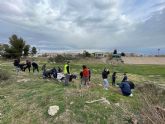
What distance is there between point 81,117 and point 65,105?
131 centimetres

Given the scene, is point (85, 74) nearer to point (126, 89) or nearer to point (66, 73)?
point (66, 73)

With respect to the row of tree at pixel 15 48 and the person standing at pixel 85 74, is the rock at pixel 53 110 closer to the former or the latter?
the person standing at pixel 85 74

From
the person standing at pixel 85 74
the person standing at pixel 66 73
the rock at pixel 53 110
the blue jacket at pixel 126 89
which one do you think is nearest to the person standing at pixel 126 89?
the blue jacket at pixel 126 89

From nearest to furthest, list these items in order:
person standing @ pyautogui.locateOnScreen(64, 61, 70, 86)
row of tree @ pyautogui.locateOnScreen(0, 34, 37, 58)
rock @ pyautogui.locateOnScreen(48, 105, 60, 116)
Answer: rock @ pyautogui.locateOnScreen(48, 105, 60, 116)
person standing @ pyautogui.locateOnScreen(64, 61, 70, 86)
row of tree @ pyautogui.locateOnScreen(0, 34, 37, 58)

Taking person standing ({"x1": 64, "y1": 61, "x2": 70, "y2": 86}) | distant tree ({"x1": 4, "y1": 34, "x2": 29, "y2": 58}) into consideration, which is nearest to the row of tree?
distant tree ({"x1": 4, "y1": 34, "x2": 29, "y2": 58})

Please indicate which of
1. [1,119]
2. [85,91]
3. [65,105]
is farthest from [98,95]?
[1,119]

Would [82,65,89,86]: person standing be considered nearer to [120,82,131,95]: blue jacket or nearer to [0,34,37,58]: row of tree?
[120,82,131,95]: blue jacket

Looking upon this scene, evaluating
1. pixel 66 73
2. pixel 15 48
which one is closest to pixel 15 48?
pixel 15 48

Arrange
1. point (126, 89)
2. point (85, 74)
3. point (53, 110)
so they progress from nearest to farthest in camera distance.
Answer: point (53, 110)
point (126, 89)
point (85, 74)

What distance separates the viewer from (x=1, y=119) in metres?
14.8

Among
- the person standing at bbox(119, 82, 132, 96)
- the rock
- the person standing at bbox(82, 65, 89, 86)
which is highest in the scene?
the person standing at bbox(82, 65, 89, 86)

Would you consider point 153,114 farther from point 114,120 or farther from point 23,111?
point 23,111

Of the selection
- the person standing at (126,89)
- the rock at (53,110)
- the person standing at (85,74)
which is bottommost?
the rock at (53,110)

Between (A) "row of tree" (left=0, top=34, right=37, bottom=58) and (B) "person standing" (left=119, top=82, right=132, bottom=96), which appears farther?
(A) "row of tree" (left=0, top=34, right=37, bottom=58)
